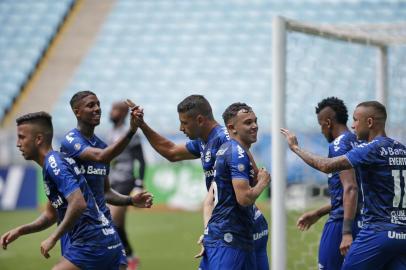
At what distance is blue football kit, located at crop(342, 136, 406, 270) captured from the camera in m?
7.34

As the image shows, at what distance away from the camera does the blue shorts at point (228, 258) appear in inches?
278

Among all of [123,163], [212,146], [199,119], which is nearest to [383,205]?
[212,146]

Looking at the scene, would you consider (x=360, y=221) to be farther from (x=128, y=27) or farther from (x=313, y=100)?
(x=128, y=27)

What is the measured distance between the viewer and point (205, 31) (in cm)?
2725

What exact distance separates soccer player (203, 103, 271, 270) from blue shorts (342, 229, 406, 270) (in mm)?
937

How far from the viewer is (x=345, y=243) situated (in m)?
7.89

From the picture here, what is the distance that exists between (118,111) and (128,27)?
1647 centimetres

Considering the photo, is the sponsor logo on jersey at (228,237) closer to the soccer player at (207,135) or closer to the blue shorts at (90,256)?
the soccer player at (207,135)

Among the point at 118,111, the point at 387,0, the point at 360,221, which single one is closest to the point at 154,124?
the point at 387,0

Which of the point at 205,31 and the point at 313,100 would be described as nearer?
the point at 313,100

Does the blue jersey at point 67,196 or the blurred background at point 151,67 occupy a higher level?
the blurred background at point 151,67

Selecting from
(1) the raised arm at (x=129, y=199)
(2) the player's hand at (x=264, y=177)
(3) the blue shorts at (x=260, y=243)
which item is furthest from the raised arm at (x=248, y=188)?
(1) the raised arm at (x=129, y=199)

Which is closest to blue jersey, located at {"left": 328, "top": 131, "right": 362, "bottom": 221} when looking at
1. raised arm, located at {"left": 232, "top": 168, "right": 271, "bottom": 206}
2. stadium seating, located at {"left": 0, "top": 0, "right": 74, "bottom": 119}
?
raised arm, located at {"left": 232, "top": 168, "right": 271, "bottom": 206}

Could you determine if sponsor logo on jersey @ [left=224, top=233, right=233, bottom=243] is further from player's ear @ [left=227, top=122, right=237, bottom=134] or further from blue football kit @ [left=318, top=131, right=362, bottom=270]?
blue football kit @ [left=318, top=131, right=362, bottom=270]
